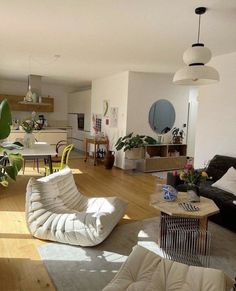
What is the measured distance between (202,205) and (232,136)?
6.32 ft

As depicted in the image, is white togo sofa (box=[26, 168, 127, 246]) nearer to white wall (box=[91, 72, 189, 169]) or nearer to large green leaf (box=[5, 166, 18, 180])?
large green leaf (box=[5, 166, 18, 180])

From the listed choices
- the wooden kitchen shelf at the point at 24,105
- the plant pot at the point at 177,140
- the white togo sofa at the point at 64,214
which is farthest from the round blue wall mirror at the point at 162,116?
the white togo sofa at the point at 64,214

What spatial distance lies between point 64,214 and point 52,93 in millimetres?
7281

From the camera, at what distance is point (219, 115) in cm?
445

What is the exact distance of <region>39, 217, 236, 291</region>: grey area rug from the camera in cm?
217

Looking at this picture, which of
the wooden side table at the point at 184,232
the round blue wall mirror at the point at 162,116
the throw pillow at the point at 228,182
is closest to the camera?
the wooden side table at the point at 184,232

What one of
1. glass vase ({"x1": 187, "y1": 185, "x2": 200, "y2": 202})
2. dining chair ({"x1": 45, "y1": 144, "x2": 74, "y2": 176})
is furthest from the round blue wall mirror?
glass vase ({"x1": 187, "y1": 185, "x2": 200, "y2": 202})

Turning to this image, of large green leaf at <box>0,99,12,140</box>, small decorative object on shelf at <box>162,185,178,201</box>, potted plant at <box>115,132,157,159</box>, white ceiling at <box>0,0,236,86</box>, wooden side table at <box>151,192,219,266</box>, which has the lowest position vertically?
wooden side table at <box>151,192,219,266</box>

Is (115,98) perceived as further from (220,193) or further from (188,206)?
(188,206)

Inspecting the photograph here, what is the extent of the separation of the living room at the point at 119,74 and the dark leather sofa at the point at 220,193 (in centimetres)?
17

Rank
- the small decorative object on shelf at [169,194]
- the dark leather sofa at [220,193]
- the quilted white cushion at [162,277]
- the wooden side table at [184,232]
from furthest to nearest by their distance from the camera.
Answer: the dark leather sofa at [220,193] < the small decorative object on shelf at [169,194] < the wooden side table at [184,232] < the quilted white cushion at [162,277]

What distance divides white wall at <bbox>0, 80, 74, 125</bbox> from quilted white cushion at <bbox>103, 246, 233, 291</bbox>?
812cm

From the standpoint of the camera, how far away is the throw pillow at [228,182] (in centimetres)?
351

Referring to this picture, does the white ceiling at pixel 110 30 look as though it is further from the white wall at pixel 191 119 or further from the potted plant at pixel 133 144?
the white wall at pixel 191 119
